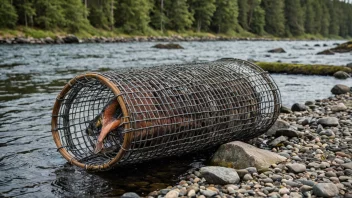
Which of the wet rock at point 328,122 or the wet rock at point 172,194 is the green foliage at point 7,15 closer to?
the wet rock at point 328,122

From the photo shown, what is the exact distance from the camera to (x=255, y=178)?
474 centimetres

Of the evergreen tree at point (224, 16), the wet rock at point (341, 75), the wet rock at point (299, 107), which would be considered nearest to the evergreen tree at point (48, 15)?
the evergreen tree at point (224, 16)

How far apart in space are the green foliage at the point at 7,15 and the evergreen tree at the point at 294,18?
71.5m

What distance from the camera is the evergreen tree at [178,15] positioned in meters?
64.5

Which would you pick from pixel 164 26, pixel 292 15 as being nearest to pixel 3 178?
pixel 164 26

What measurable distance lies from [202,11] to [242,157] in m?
67.4

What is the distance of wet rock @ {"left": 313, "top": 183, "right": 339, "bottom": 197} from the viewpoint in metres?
4.03

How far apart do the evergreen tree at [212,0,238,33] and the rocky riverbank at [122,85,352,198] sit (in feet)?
228

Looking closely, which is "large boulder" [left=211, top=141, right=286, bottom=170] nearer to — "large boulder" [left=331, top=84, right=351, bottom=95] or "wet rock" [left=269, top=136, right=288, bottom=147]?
"wet rock" [left=269, top=136, right=288, bottom=147]

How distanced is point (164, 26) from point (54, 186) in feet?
200

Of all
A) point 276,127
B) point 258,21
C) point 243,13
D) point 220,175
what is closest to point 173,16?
point 243,13

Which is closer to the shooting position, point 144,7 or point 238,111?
point 238,111

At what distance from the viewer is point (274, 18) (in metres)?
92.0

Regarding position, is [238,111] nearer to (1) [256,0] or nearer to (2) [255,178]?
(2) [255,178]
